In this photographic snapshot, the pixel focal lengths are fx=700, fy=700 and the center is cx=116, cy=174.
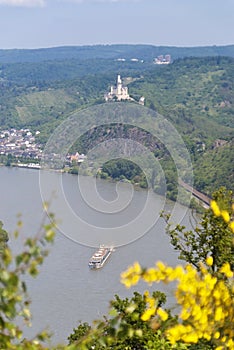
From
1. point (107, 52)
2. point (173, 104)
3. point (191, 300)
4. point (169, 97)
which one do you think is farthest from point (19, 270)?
point (107, 52)

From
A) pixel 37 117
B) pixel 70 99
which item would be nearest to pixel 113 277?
pixel 37 117

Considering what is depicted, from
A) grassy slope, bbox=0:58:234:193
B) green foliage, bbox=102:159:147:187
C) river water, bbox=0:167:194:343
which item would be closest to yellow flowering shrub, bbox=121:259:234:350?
river water, bbox=0:167:194:343

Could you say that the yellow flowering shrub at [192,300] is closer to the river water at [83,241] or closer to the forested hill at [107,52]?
the river water at [83,241]

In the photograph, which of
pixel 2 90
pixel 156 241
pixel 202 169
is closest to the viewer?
pixel 156 241

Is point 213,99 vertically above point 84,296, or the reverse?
point 213,99

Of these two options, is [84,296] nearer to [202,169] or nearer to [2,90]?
[202,169]

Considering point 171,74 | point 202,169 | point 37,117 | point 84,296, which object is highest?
point 171,74

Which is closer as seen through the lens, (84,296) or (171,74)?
(84,296)
